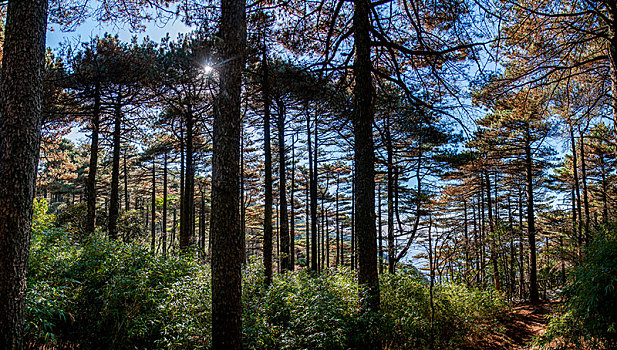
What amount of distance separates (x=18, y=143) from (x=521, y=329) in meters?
11.3

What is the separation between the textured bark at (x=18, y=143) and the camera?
3045 millimetres

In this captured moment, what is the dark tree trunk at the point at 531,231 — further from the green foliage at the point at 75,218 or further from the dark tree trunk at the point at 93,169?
the green foliage at the point at 75,218

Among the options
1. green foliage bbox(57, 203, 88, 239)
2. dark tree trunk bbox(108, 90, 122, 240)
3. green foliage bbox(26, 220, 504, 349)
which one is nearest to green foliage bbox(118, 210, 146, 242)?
dark tree trunk bbox(108, 90, 122, 240)

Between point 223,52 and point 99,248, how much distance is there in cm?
552

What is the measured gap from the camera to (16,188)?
319 centimetres

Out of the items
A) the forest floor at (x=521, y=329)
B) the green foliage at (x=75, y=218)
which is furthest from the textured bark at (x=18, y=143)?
the green foliage at (x=75, y=218)

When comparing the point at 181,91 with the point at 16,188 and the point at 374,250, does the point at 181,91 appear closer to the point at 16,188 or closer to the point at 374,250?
the point at 16,188

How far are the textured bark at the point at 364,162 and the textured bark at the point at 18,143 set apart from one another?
4.58 m

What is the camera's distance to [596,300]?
3.51 metres

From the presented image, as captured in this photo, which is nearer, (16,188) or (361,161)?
(16,188)

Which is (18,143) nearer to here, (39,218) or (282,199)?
(39,218)

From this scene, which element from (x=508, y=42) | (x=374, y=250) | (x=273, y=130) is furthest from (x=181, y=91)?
(x=508, y=42)

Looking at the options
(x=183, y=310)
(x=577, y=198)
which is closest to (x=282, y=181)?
(x=183, y=310)

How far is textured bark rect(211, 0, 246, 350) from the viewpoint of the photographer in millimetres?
3693
